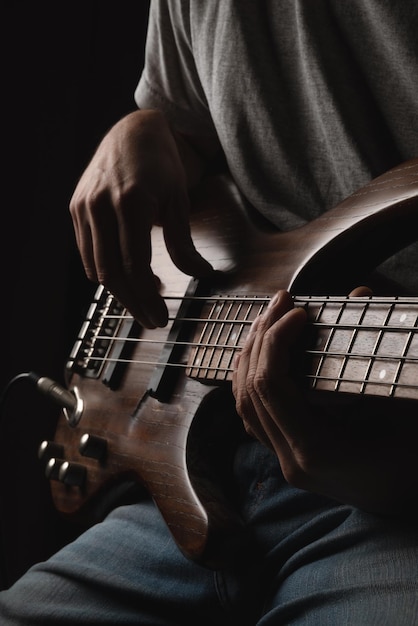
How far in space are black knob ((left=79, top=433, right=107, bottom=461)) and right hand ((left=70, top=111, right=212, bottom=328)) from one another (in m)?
0.18

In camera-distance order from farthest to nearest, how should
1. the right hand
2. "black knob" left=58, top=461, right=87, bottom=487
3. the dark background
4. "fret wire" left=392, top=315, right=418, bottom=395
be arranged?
the dark background, "black knob" left=58, top=461, right=87, bottom=487, the right hand, "fret wire" left=392, top=315, right=418, bottom=395

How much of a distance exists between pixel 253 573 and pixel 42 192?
99 centimetres

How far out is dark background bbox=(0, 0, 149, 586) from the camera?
1391mm

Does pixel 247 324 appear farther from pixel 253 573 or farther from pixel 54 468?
pixel 54 468

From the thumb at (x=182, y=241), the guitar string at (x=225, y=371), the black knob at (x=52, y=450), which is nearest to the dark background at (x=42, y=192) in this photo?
the black knob at (x=52, y=450)

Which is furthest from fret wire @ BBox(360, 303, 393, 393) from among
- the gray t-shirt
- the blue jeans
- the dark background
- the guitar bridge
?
the dark background

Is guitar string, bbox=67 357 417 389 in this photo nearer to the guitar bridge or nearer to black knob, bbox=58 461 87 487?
→ the guitar bridge

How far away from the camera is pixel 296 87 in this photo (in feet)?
2.80

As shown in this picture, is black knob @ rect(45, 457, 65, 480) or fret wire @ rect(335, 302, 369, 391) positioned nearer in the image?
fret wire @ rect(335, 302, 369, 391)

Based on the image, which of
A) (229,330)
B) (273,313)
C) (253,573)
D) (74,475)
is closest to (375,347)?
(273,313)

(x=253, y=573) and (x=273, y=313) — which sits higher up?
(x=273, y=313)

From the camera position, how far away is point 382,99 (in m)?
0.75

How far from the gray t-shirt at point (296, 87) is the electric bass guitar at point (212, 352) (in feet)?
0.25

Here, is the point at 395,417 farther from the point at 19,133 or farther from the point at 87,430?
the point at 19,133
